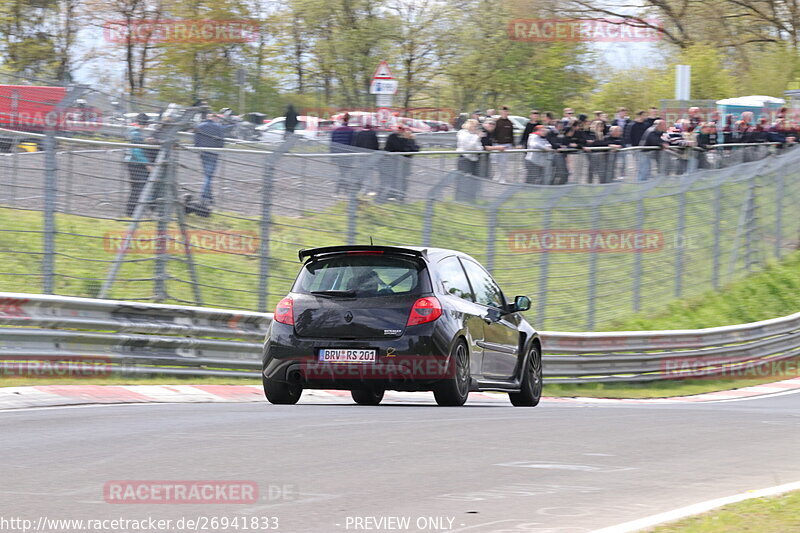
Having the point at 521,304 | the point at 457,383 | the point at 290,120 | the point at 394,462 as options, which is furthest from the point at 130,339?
the point at 290,120

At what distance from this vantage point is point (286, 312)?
458 inches

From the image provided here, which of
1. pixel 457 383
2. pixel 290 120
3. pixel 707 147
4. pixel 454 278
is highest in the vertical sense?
pixel 290 120

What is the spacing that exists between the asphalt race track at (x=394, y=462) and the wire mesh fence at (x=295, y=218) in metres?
3.49

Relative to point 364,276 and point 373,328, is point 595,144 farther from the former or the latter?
point 373,328

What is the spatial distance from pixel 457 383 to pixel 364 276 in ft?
4.10

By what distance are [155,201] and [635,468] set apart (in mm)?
7981

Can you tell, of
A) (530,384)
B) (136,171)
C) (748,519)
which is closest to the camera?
(748,519)

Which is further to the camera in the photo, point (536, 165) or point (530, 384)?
point (536, 165)

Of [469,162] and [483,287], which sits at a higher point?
[469,162]

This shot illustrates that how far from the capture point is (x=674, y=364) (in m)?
21.0

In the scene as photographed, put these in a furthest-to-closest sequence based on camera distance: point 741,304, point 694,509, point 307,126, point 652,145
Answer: point 307,126, point 741,304, point 652,145, point 694,509

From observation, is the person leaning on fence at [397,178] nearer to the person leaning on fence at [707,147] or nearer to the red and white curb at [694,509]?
the red and white curb at [694,509]

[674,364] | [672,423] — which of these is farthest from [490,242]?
[672,423]

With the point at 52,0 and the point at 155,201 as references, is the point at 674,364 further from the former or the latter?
the point at 52,0
